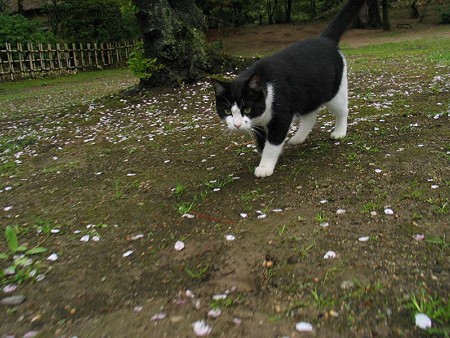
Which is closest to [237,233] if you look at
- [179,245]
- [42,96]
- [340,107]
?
[179,245]

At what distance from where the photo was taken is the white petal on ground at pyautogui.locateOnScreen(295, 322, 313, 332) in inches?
97.1

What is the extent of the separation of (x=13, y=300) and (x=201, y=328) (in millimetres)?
1564

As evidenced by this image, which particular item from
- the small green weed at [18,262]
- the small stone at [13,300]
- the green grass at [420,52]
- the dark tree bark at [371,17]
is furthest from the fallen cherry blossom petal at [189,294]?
the dark tree bark at [371,17]

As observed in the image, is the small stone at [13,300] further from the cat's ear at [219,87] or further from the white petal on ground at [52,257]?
the cat's ear at [219,87]

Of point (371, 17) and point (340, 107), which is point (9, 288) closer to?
point (340, 107)

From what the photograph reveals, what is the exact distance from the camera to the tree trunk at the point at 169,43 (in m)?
10.8

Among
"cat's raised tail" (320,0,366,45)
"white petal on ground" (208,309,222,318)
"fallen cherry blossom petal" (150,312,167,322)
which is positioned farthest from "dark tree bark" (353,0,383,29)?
"fallen cherry blossom petal" (150,312,167,322)

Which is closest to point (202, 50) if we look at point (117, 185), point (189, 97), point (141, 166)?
point (189, 97)

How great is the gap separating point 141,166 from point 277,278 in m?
3.54

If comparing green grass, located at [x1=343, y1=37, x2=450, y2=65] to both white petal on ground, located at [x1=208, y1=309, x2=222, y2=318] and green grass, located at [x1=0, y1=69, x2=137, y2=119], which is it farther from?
white petal on ground, located at [x1=208, y1=309, x2=222, y2=318]

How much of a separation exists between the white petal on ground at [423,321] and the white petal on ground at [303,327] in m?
0.62

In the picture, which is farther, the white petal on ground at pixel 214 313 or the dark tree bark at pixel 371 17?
the dark tree bark at pixel 371 17

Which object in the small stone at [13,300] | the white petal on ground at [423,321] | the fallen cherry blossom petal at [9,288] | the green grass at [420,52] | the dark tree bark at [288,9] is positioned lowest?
the fallen cherry blossom petal at [9,288]

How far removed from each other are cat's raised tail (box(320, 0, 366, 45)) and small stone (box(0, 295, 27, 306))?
16.8 feet
